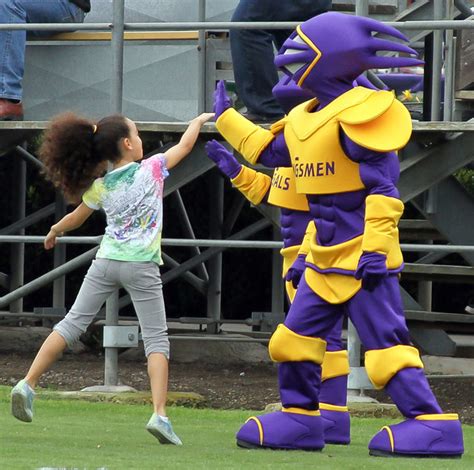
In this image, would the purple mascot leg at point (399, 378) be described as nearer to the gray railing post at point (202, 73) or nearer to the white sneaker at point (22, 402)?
the white sneaker at point (22, 402)

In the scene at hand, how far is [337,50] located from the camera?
6672 millimetres

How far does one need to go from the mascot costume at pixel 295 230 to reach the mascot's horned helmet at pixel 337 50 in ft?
2.11

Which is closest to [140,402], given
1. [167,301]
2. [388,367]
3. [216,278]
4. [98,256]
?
[98,256]

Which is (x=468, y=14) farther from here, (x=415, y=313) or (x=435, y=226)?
(x=415, y=313)

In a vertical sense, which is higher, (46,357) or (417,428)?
(46,357)

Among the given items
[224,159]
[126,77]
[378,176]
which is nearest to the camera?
[378,176]

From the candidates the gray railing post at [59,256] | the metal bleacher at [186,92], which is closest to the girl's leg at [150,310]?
the metal bleacher at [186,92]

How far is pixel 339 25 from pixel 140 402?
3.01 metres

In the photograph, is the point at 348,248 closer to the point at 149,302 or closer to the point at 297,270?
the point at 297,270

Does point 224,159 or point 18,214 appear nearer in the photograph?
point 224,159

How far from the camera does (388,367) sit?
21.4 feet

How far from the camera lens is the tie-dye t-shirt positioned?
6938mm

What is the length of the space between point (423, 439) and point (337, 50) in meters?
1.64

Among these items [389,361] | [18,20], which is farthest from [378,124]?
[18,20]
